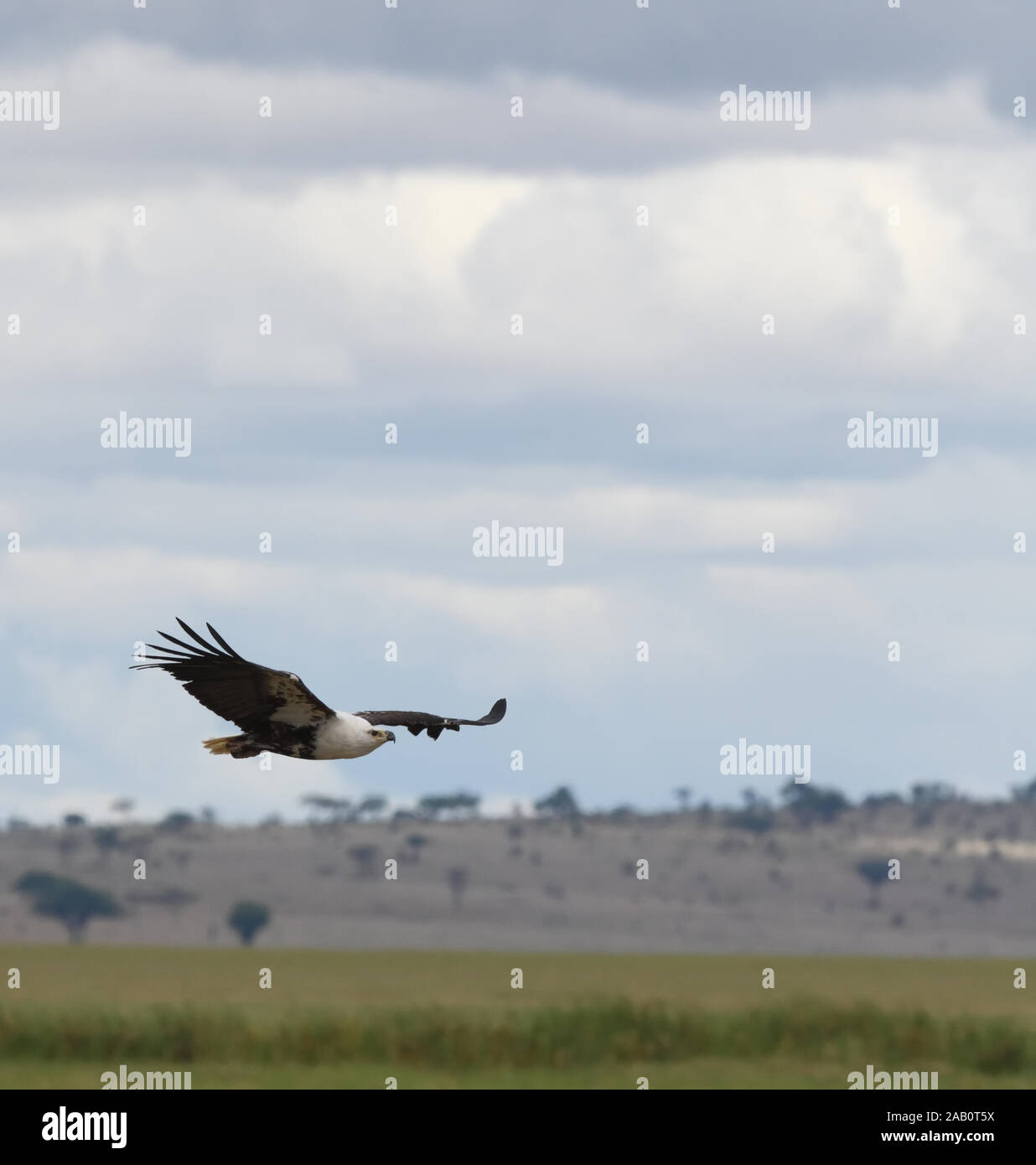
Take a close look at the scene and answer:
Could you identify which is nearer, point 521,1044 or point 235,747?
point 235,747

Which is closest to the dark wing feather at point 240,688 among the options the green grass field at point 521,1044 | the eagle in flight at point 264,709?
the eagle in flight at point 264,709

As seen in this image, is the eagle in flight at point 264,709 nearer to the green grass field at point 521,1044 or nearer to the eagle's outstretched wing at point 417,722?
the eagle's outstretched wing at point 417,722

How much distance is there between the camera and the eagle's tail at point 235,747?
131ft

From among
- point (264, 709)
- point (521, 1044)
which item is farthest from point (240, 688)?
point (521, 1044)

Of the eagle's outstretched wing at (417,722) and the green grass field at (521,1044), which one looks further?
the green grass field at (521,1044)

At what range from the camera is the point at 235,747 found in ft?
132

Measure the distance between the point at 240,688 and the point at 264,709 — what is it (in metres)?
0.52

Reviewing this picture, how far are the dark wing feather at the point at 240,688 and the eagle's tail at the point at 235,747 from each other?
0.21m

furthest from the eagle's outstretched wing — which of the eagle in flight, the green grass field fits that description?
the green grass field

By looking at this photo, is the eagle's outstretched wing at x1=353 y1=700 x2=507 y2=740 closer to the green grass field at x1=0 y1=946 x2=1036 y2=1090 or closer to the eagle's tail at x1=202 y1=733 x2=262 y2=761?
the eagle's tail at x1=202 y1=733 x2=262 y2=761

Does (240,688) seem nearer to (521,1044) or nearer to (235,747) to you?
(235,747)
